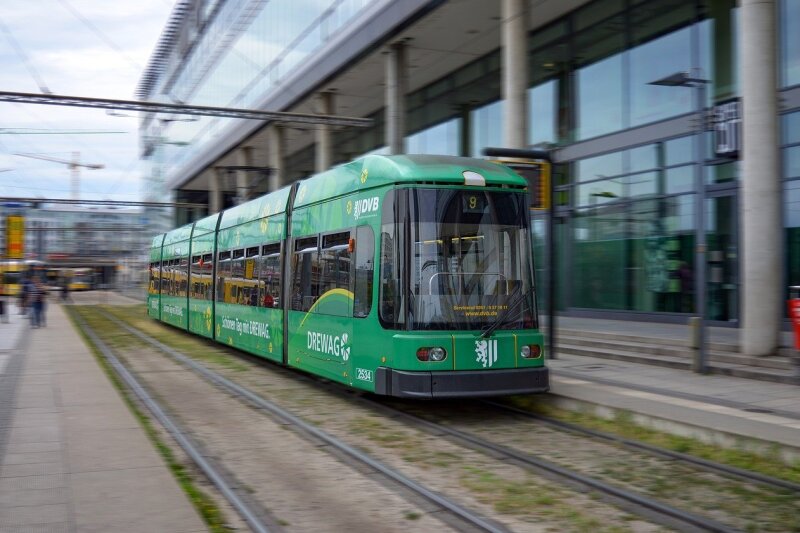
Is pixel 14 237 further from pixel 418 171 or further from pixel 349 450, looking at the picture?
pixel 349 450

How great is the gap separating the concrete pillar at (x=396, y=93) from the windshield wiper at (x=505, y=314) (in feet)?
51.5

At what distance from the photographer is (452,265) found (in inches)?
373

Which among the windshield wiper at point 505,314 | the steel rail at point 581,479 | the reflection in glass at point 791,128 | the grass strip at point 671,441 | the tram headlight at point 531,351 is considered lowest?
the steel rail at point 581,479

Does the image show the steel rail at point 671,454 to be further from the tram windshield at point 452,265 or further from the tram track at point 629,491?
the tram windshield at point 452,265

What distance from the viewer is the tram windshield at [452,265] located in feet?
30.9

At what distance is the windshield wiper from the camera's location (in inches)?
372

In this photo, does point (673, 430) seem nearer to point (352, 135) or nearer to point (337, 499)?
point (337, 499)

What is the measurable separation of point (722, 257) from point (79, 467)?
15177 millimetres

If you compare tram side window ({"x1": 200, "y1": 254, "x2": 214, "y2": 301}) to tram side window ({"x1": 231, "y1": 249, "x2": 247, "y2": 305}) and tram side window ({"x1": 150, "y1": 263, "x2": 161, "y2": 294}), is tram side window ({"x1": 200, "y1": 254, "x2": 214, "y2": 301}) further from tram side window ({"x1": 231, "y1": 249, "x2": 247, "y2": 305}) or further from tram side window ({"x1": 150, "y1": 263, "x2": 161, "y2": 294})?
tram side window ({"x1": 150, "y1": 263, "x2": 161, "y2": 294})

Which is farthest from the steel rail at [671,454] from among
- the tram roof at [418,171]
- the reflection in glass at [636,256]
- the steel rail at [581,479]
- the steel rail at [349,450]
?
the reflection in glass at [636,256]

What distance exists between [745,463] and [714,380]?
16.5ft

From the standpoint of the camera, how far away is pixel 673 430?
28.5ft

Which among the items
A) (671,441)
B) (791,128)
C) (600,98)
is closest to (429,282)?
(671,441)

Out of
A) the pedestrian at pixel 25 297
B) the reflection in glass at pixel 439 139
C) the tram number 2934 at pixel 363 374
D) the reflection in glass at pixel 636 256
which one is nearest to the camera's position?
the tram number 2934 at pixel 363 374
